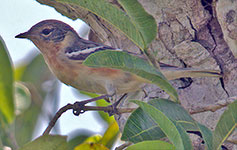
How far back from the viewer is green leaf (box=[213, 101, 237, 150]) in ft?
5.05

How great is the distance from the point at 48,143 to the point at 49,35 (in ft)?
6.85

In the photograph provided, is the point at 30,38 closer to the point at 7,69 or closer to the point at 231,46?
the point at 231,46

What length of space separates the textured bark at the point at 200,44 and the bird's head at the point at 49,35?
98 centimetres

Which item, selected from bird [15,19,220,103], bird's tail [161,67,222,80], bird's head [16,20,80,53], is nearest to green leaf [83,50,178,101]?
bird's tail [161,67,222,80]

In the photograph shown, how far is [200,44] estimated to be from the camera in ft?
8.71

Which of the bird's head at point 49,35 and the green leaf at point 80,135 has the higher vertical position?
the bird's head at point 49,35

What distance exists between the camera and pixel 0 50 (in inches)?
37.4

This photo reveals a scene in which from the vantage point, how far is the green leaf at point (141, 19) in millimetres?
1538

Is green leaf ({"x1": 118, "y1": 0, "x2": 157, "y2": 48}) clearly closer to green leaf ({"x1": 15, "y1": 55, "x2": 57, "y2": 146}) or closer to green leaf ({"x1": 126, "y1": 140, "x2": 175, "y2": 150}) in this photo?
green leaf ({"x1": 126, "y1": 140, "x2": 175, "y2": 150})

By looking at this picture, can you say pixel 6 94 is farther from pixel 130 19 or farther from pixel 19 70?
pixel 19 70

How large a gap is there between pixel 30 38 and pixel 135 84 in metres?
1.17

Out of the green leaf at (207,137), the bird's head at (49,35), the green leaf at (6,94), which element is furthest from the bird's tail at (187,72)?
the green leaf at (6,94)

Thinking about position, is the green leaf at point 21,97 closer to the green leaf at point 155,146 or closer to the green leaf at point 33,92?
the green leaf at point 33,92

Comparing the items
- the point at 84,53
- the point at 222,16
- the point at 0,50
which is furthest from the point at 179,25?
the point at 0,50
